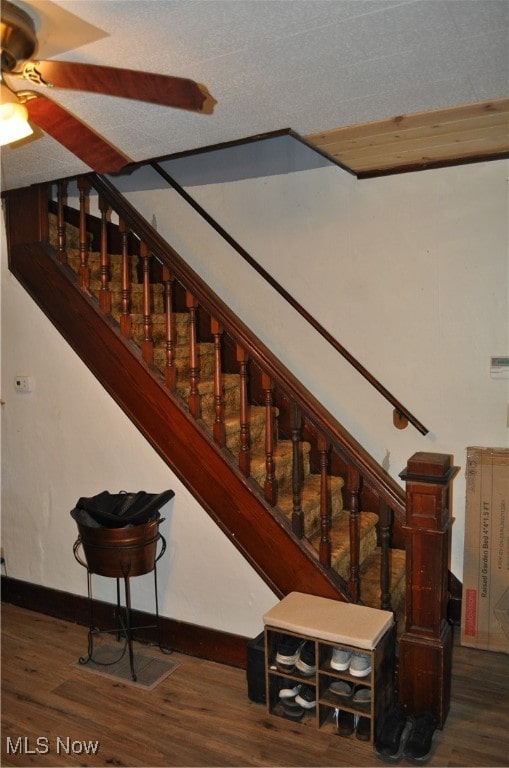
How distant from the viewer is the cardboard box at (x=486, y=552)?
3.10 metres

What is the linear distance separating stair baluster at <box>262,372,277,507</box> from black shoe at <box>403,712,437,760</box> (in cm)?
104

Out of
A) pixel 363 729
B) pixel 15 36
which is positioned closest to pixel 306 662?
pixel 363 729

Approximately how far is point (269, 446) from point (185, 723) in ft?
3.92

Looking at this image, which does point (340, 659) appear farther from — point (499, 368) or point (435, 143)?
point (435, 143)

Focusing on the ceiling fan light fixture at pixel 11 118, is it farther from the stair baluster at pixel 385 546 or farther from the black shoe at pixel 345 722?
the black shoe at pixel 345 722

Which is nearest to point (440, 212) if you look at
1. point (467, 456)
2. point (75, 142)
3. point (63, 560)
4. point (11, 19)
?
point (467, 456)

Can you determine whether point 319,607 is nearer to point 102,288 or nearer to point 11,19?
point 102,288

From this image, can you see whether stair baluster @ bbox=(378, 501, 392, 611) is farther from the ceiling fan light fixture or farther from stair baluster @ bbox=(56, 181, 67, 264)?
stair baluster @ bbox=(56, 181, 67, 264)

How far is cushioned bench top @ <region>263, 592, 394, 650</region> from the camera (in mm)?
2301

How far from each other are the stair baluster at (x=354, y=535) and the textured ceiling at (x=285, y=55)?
1468mm

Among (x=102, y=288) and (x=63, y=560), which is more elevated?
(x=102, y=288)

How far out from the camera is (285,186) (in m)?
3.70

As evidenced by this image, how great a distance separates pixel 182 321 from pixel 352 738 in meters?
2.53

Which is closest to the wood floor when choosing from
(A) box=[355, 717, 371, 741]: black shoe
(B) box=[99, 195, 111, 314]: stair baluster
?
(A) box=[355, 717, 371, 741]: black shoe
